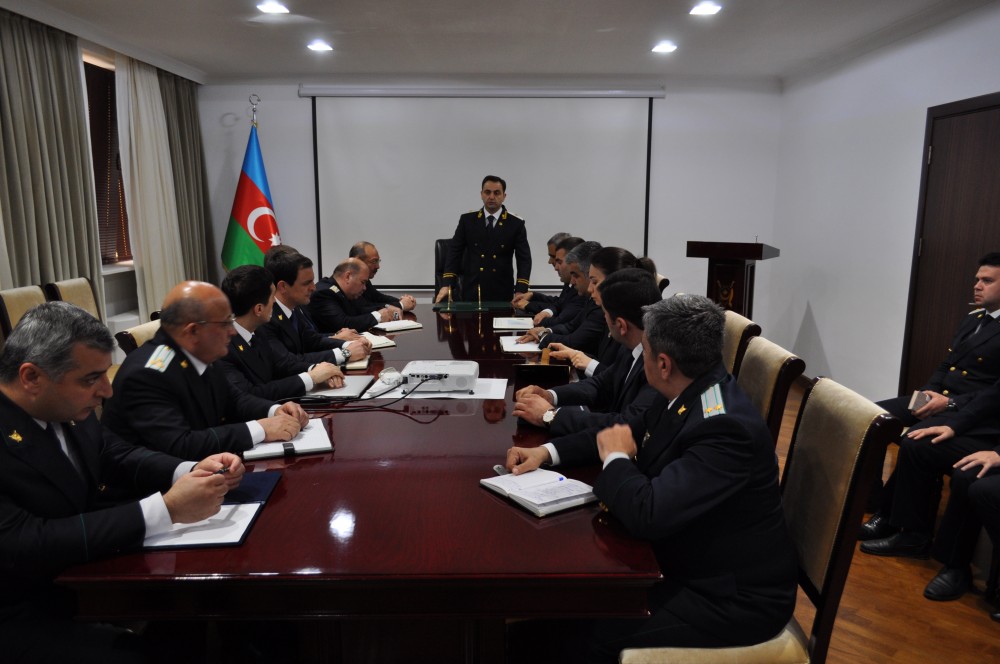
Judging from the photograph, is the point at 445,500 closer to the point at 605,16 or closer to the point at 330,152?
the point at 605,16

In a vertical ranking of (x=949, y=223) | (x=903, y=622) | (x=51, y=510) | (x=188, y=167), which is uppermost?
(x=188, y=167)

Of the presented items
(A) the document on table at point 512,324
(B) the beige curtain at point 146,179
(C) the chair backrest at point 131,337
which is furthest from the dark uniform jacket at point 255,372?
(B) the beige curtain at point 146,179

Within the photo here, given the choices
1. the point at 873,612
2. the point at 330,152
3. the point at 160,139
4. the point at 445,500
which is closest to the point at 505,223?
the point at 330,152

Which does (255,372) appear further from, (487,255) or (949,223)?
(949,223)

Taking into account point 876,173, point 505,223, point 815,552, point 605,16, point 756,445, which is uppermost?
point 605,16

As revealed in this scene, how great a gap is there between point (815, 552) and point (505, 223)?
4037mm

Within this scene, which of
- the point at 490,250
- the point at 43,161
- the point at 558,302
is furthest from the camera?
the point at 490,250

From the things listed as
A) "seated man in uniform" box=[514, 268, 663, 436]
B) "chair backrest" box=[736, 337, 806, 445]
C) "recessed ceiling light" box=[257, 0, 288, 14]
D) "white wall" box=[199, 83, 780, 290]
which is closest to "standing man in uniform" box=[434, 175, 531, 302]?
"white wall" box=[199, 83, 780, 290]

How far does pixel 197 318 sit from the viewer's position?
5.76ft

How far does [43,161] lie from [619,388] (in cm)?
396

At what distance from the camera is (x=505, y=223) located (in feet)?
17.1

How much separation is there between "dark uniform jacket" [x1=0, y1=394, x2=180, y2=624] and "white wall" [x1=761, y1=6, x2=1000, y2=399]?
412 cm

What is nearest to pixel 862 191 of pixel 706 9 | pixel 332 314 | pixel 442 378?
pixel 706 9

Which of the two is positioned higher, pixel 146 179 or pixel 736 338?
pixel 146 179
